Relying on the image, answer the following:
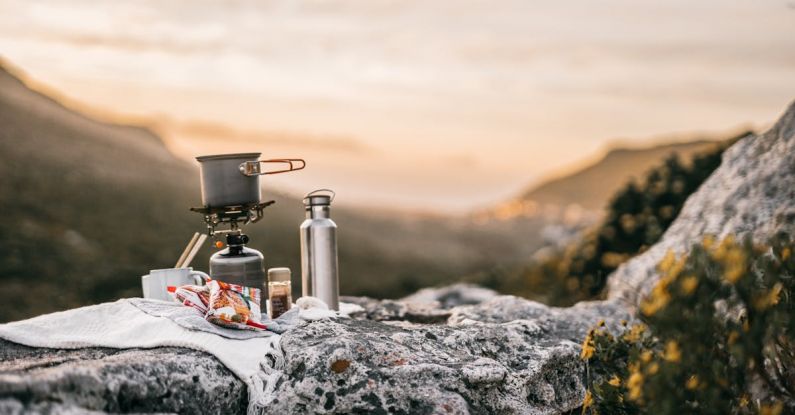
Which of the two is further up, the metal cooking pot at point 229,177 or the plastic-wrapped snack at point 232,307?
the metal cooking pot at point 229,177

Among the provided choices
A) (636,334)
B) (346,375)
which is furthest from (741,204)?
(346,375)

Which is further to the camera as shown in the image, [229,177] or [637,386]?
[229,177]

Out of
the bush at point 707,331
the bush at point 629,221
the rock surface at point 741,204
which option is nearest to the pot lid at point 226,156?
the bush at point 707,331

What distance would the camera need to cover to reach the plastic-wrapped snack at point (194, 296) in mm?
4691

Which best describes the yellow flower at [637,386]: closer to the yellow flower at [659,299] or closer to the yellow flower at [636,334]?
the yellow flower at [659,299]

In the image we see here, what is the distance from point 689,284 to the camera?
3230 millimetres

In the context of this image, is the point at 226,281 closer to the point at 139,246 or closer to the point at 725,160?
the point at 725,160

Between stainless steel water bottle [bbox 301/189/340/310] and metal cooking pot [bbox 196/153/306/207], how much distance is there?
46 cm

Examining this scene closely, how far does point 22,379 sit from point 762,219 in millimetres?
5568

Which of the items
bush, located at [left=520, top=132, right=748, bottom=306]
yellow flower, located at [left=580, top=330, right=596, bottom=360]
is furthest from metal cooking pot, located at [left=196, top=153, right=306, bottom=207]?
bush, located at [left=520, top=132, right=748, bottom=306]

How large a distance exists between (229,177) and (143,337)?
112cm

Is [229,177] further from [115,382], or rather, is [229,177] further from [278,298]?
[115,382]

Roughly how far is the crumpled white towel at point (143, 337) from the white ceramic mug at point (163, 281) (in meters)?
0.22

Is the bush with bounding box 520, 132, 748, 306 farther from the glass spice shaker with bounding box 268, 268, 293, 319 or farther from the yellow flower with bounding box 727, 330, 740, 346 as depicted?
the yellow flower with bounding box 727, 330, 740, 346
